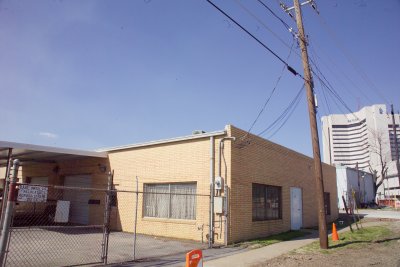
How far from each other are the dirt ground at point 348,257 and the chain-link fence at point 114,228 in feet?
10.9

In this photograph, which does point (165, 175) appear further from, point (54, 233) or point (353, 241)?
point (353, 241)

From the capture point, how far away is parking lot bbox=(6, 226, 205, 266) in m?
9.74

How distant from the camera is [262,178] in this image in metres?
16.2

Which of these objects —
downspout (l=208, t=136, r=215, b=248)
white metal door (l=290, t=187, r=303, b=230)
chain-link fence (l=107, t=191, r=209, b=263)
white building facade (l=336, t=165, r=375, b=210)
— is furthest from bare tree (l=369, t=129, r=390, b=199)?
downspout (l=208, t=136, r=215, b=248)

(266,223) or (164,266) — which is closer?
(164,266)

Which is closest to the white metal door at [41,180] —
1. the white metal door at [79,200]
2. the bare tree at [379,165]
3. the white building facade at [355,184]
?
the white metal door at [79,200]

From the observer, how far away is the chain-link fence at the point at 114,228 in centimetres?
966

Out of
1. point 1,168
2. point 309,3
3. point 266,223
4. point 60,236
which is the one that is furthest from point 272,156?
point 1,168

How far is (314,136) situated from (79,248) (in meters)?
9.57

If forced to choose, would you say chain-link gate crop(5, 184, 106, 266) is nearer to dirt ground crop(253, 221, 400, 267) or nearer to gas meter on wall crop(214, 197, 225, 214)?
gas meter on wall crop(214, 197, 225, 214)

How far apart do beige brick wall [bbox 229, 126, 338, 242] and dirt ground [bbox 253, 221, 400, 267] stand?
2.86 meters

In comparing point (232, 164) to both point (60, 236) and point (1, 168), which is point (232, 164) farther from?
point (1, 168)

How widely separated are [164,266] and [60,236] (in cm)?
754

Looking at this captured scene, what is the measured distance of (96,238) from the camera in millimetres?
14422
